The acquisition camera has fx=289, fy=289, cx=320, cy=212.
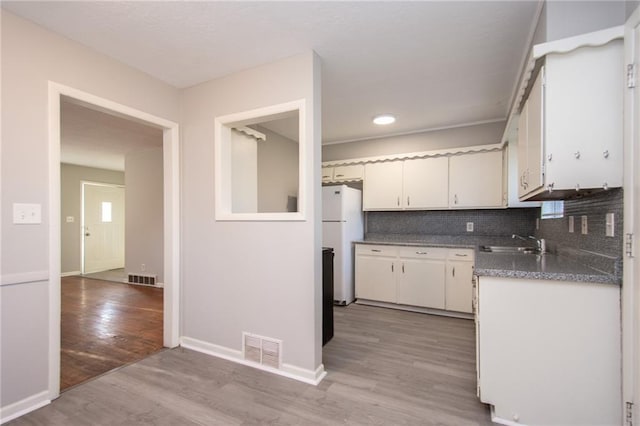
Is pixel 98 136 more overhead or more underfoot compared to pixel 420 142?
more overhead

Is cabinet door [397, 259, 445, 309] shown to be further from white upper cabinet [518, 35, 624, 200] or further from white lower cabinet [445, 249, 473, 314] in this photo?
white upper cabinet [518, 35, 624, 200]

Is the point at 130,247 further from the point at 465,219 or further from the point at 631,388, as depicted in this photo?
the point at 631,388

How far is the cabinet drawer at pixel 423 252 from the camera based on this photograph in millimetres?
3564

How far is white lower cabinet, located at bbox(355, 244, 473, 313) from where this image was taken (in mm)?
3447

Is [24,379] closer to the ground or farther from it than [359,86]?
closer to the ground

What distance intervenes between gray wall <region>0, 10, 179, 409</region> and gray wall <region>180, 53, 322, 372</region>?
3.13 feet

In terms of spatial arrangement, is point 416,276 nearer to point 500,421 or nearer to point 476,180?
point 476,180

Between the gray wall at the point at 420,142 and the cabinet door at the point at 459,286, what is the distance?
1608 millimetres

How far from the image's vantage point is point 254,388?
6.64 feet

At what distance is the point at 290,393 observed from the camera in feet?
6.44

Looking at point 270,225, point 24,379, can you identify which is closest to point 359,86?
point 270,225

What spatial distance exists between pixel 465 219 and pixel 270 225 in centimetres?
288

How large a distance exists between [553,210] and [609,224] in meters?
1.18

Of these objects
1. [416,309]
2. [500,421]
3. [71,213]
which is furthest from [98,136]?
[500,421]
